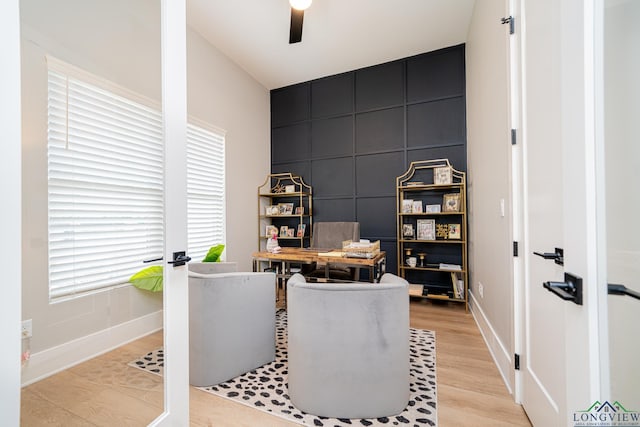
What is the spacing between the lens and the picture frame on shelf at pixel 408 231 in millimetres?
3328

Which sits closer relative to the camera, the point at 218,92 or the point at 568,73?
the point at 568,73

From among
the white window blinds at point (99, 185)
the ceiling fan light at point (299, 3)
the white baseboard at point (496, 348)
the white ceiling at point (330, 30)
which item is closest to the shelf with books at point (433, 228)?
the white baseboard at point (496, 348)

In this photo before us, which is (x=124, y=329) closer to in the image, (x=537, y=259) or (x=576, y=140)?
(x=576, y=140)

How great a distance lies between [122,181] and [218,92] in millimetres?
2536

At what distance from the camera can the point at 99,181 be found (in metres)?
1.18

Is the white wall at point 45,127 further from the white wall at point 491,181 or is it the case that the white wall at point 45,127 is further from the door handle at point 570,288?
the white wall at point 491,181

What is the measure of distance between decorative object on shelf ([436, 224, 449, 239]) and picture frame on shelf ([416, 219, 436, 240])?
87mm

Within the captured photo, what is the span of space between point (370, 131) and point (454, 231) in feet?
6.05

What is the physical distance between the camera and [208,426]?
1.29 metres

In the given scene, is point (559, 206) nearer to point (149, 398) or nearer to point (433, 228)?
point (149, 398)

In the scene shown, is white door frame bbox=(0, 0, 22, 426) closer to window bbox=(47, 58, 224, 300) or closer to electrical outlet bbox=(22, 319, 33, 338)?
electrical outlet bbox=(22, 319, 33, 338)

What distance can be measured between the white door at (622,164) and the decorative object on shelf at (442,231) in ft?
9.04

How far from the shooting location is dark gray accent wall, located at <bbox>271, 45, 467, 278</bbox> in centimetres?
334

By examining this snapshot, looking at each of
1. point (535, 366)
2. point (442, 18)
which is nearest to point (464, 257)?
point (535, 366)
